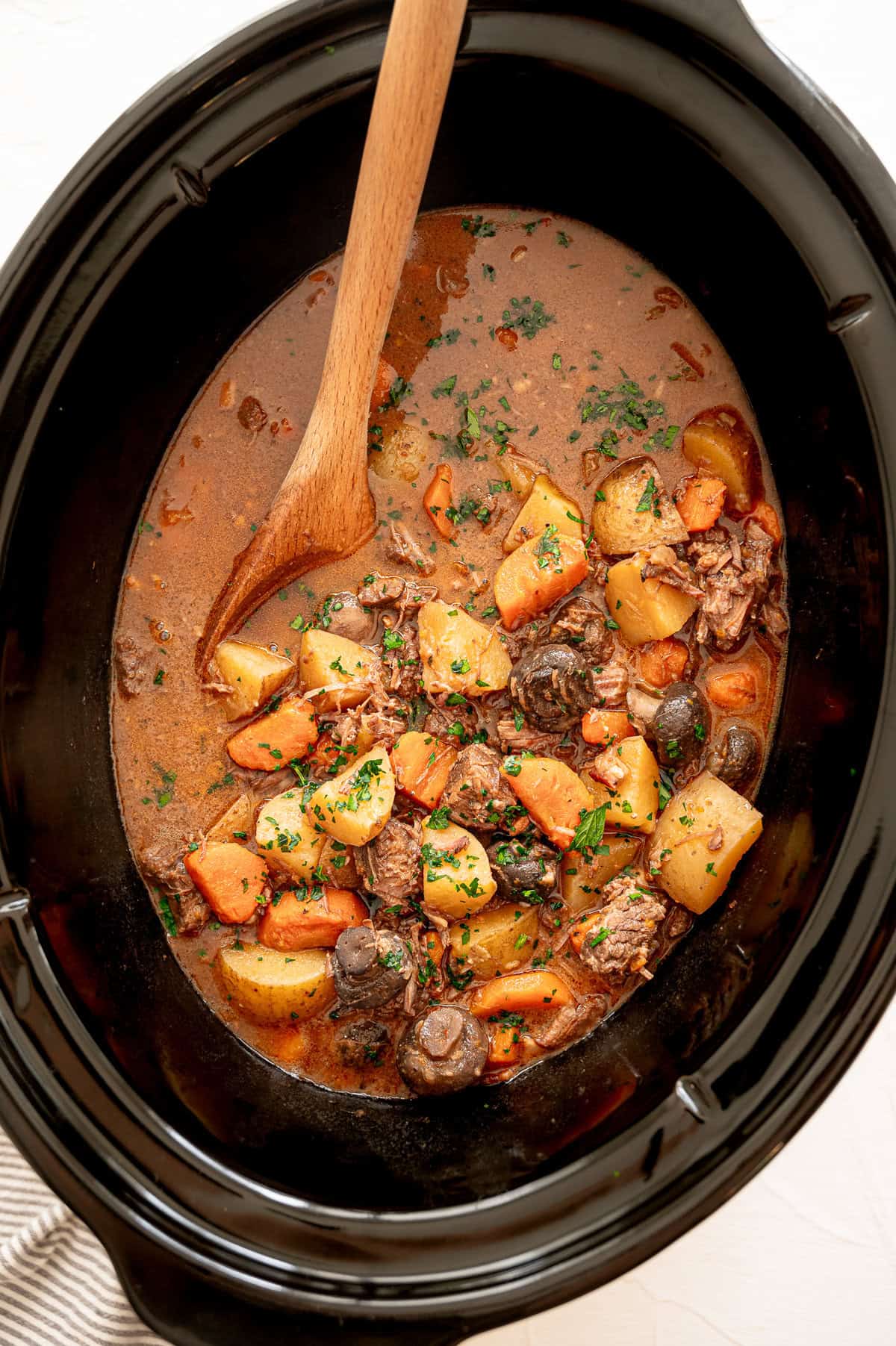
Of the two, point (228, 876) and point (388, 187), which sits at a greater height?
point (388, 187)

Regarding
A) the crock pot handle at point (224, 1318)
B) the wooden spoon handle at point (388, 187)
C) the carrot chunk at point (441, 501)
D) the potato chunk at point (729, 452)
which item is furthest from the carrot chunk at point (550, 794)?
the crock pot handle at point (224, 1318)

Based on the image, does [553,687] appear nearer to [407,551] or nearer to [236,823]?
[407,551]

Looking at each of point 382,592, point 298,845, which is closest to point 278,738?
point 298,845

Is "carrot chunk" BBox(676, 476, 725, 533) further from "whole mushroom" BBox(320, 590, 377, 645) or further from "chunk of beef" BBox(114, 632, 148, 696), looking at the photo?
"chunk of beef" BBox(114, 632, 148, 696)

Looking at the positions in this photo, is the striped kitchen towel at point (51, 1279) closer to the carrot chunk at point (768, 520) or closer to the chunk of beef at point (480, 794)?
the chunk of beef at point (480, 794)

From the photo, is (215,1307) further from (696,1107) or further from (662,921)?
(662,921)

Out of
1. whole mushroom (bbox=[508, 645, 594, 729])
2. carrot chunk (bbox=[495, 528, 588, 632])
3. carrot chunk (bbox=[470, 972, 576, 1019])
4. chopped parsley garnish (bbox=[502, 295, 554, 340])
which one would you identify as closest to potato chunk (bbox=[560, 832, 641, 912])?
carrot chunk (bbox=[470, 972, 576, 1019])
